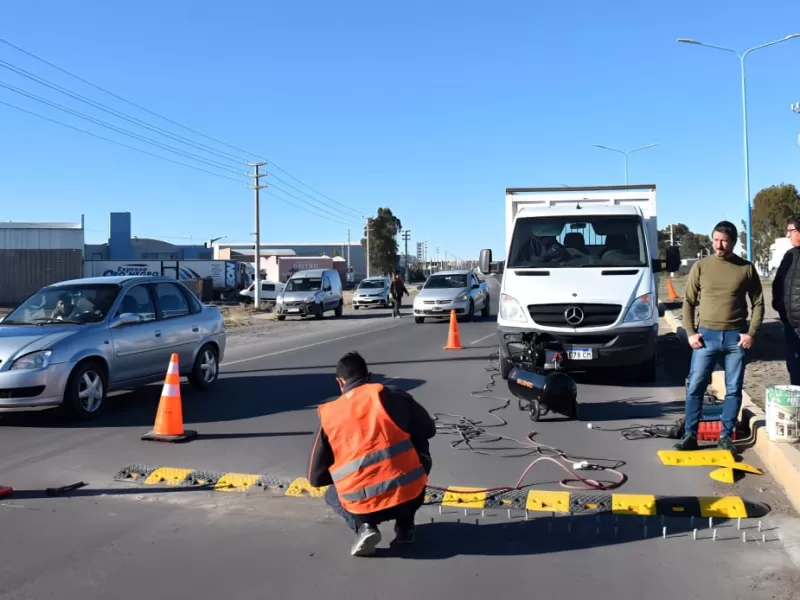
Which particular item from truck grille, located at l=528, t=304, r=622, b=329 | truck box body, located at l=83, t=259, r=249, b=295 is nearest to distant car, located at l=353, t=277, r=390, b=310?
truck box body, located at l=83, t=259, r=249, b=295

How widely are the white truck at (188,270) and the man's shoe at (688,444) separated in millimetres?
42462

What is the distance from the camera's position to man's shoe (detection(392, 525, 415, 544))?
482 cm

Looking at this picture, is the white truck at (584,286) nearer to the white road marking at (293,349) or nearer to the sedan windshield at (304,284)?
the white road marking at (293,349)

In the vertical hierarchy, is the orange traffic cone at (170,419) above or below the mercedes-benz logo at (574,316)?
below

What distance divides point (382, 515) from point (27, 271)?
153ft

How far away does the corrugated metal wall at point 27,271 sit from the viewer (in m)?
45.5

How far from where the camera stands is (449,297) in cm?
2550

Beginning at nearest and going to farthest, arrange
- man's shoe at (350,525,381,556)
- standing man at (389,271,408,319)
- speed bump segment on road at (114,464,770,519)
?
man's shoe at (350,525,381,556) → speed bump segment on road at (114,464,770,519) → standing man at (389,271,408,319)

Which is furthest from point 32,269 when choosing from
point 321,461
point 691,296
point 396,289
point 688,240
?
point 688,240

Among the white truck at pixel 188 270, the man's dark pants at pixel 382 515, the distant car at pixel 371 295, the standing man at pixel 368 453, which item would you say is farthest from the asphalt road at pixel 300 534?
the white truck at pixel 188 270

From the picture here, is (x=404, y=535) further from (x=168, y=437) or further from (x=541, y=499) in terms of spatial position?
(x=168, y=437)

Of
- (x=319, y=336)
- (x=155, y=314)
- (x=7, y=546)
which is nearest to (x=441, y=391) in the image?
(x=155, y=314)

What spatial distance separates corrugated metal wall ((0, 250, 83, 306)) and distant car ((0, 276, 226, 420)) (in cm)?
3803

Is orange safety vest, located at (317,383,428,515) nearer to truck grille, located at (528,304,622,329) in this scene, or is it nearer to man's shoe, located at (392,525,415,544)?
man's shoe, located at (392,525,415,544)
